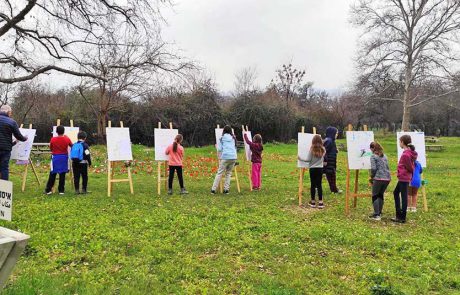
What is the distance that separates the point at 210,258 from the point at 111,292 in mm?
1570

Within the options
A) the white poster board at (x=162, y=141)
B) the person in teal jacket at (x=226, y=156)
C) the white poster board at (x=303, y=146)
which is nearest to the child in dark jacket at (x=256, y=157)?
the person in teal jacket at (x=226, y=156)

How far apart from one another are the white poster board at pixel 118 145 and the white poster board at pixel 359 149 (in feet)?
19.9

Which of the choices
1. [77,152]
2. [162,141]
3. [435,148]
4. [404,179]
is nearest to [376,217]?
[404,179]

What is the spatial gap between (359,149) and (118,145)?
664 cm

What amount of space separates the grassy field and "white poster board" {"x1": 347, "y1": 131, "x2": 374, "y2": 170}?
1123 mm

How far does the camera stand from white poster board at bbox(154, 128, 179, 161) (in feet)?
36.3

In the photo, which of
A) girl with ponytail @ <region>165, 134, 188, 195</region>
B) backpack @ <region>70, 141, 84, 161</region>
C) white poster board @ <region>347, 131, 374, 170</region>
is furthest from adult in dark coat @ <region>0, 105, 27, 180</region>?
white poster board @ <region>347, 131, 374, 170</region>

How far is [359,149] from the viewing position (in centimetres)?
908

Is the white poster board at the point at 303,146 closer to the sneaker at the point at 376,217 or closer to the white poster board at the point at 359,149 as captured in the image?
the white poster board at the point at 359,149

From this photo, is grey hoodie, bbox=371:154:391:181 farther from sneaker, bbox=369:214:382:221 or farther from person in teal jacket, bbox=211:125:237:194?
person in teal jacket, bbox=211:125:237:194

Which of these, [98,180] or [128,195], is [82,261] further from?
[98,180]

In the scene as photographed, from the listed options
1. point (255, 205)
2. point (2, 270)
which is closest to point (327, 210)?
point (255, 205)

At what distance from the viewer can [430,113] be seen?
2045 inches

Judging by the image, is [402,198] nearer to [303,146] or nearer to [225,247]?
[303,146]
